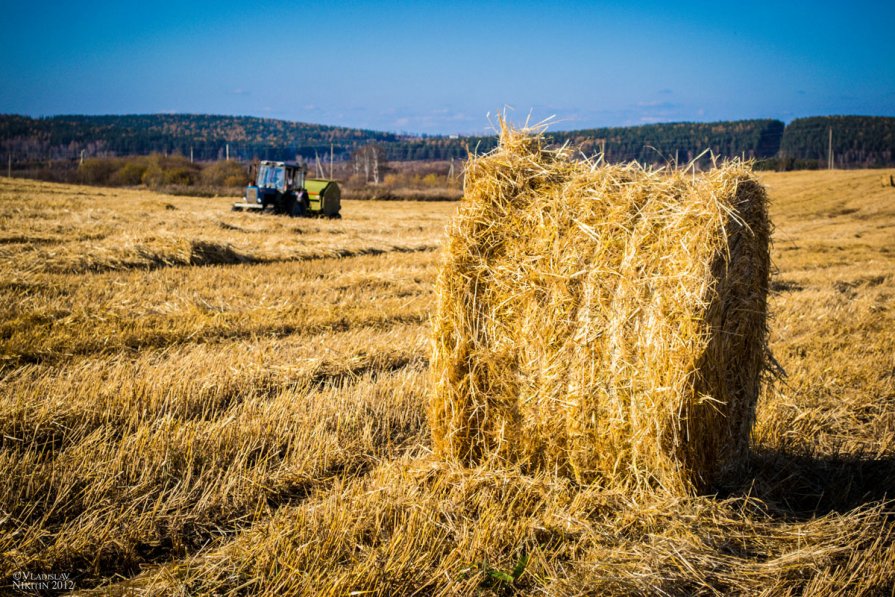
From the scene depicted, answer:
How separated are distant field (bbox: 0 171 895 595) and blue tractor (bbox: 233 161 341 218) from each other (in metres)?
15.2

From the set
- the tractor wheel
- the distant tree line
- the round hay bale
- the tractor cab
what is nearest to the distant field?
the round hay bale

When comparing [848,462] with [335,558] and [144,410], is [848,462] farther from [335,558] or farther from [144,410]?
[144,410]

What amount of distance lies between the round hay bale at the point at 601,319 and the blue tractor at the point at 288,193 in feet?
63.4

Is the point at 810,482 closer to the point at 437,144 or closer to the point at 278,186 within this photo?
the point at 278,186

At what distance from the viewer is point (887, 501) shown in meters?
3.37

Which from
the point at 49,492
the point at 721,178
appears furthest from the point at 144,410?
the point at 721,178

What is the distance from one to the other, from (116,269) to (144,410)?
21.0 ft

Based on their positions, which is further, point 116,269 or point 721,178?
point 116,269

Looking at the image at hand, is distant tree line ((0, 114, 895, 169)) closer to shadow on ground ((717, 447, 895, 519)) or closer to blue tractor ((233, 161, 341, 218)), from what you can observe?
blue tractor ((233, 161, 341, 218))

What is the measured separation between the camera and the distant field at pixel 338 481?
2.70 meters

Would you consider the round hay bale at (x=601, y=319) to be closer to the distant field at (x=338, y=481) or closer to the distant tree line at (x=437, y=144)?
the distant field at (x=338, y=481)

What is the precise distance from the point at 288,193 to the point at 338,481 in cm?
2041

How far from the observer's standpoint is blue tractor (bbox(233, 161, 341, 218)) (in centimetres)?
2205

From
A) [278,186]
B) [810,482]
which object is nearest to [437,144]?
[278,186]
